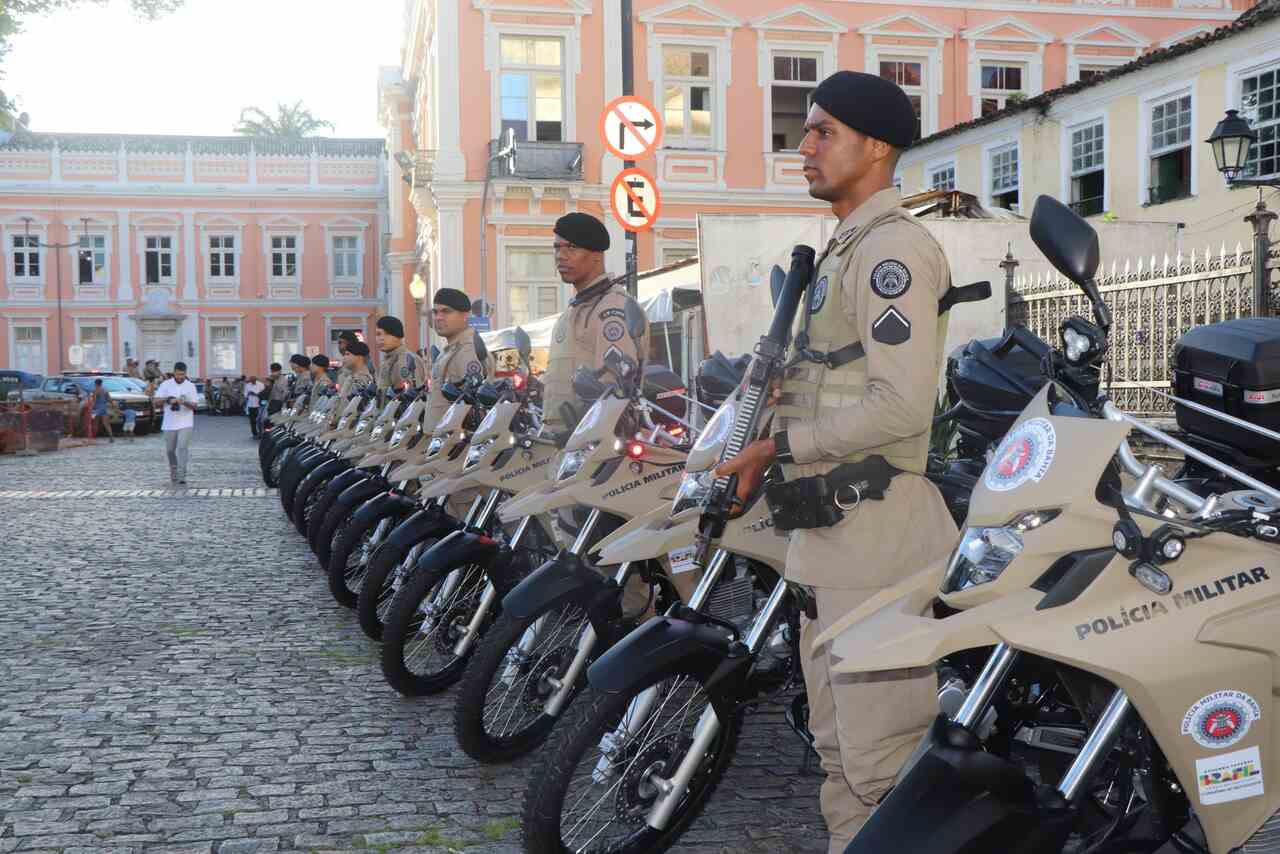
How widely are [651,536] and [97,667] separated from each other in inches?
133

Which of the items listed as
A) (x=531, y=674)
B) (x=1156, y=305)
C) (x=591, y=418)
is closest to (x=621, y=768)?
(x=531, y=674)

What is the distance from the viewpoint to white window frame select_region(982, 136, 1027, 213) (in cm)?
1917

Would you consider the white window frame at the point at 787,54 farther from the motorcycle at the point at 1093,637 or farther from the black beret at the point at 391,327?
the motorcycle at the point at 1093,637

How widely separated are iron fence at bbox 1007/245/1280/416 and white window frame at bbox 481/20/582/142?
57.3ft

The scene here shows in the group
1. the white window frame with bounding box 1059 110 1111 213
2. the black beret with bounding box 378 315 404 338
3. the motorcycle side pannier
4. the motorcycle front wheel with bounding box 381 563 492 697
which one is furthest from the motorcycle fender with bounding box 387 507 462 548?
the white window frame with bounding box 1059 110 1111 213

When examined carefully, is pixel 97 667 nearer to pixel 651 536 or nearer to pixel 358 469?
pixel 358 469

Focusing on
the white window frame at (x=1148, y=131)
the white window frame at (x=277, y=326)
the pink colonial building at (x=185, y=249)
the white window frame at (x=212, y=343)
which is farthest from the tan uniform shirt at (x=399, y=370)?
the white window frame at (x=212, y=343)

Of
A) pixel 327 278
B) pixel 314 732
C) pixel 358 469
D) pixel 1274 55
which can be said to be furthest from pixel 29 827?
pixel 327 278

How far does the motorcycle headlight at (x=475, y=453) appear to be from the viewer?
18.9ft

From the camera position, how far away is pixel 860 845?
2.18 metres

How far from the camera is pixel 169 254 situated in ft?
164

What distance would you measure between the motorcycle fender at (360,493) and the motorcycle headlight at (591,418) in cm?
303

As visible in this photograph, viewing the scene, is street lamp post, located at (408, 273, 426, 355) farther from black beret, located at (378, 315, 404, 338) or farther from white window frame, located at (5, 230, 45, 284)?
black beret, located at (378, 315, 404, 338)

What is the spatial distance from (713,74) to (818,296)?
2463 cm
